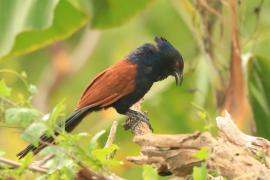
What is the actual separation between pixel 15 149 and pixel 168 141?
5.02 m

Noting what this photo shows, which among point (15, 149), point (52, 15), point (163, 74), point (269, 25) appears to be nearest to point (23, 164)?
point (163, 74)

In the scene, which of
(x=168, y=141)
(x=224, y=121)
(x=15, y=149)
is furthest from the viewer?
(x=15, y=149)

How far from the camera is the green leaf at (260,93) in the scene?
15.7ft

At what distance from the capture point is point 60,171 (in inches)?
76.6

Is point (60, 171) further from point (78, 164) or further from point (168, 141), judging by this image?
point (168, 141)

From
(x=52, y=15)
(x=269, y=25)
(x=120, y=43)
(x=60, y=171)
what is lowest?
(x=60, y=171)

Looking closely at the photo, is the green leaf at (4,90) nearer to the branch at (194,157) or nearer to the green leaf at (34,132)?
the green leaf at (34,132)

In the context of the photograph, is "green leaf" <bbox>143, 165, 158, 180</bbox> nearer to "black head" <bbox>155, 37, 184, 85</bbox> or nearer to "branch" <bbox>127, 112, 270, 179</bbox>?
"branch" <bbox>127, 112, 270, 179</bbox>

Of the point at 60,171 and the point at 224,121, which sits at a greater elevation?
the point at 224,121

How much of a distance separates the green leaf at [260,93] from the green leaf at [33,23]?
3.61 feet

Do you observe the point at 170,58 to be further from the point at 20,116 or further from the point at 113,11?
the point at 20,116

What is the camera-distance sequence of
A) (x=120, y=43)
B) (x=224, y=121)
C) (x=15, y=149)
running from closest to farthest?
(x=224, y=121), (x=15, y=149), (x=120, y=43)

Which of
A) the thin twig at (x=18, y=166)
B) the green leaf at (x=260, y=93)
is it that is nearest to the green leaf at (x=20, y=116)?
the thin twig at (x=18, y=166)

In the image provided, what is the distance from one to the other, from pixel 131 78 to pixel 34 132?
178cm
